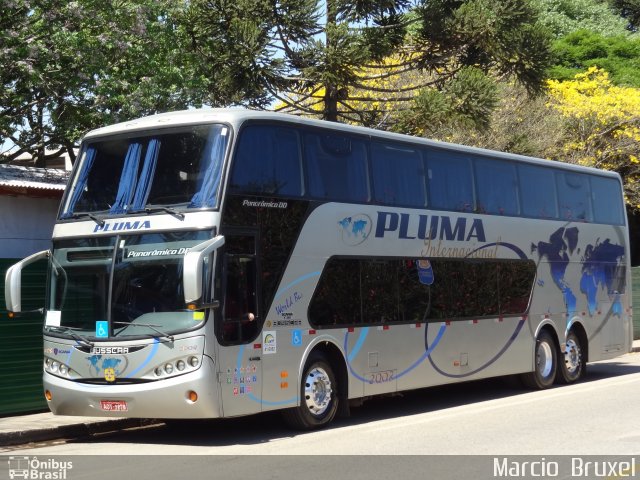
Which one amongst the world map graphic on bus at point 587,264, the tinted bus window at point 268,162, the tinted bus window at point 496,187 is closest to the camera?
the tinted bus window at point 268,162

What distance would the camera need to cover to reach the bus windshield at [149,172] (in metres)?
11.4

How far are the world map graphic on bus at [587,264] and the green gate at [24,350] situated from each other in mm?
8726

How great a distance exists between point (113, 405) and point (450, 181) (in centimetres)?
686

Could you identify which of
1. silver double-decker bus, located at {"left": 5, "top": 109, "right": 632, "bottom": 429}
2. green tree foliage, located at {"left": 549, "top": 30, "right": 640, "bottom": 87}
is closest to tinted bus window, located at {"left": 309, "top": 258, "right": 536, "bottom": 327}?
silver double-decker bus, located at {"left": 5, "top": 109, "right": 632, "bottom": 429}

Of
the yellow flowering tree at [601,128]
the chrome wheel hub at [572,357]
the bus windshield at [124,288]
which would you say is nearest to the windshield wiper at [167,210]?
the bus windshield at [124,288]

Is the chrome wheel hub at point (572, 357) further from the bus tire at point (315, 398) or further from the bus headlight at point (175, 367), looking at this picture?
the bus headlight at point (175, 367)

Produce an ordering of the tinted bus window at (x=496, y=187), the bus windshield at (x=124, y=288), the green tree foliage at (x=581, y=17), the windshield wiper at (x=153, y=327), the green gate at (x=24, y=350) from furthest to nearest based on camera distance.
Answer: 1. the green tree foliage at (x=581, y=17)
2. the tinted bus window at (x=496, y=187)
3. the green gate at (x=24, y=350)
4. the bus windshield at (x=124, y=288)
5. the windshield wiper at (x=153, y=327)

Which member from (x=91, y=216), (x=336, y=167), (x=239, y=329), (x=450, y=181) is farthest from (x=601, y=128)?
(x=91, y=216)

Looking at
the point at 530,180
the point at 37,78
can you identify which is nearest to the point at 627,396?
the point at 530,180

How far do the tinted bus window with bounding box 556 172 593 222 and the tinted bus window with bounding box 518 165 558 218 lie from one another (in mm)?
261

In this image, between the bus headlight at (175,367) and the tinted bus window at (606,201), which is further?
the tinted bus window at (606,201)

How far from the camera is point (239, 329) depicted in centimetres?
1134

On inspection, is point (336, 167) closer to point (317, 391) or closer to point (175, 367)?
point (317, 391)
